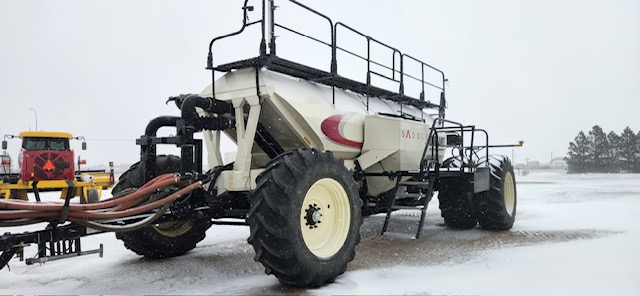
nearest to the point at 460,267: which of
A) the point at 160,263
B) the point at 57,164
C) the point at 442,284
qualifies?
the point at 442,284

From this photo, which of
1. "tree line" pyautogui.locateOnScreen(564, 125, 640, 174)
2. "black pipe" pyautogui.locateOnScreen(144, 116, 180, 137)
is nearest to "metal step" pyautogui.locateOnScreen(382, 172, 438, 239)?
"black pipe" pyautogui.locateOnScreen(144, 116, 180, 137)

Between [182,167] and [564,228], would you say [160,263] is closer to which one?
[182,167]

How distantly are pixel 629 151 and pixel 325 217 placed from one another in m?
62.4

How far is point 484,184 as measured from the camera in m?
8.09

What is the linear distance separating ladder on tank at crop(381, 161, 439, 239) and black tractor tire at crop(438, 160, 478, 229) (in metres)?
0.47

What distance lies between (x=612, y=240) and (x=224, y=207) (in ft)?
19.2

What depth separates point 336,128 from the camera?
635 cm

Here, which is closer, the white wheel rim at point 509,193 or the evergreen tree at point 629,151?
the white wheel rim at point 509,193

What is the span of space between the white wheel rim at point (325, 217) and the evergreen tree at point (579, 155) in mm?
63205

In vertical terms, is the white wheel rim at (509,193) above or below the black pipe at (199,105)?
below

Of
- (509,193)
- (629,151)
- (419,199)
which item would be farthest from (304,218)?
(629,151)

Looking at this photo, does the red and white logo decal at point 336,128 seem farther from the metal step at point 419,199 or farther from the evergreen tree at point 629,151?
the evergreen tree at point 629,151

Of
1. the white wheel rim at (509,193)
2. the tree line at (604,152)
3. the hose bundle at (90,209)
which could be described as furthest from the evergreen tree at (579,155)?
the hose bundle at (90,209)

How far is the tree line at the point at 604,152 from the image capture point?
55.2 m
